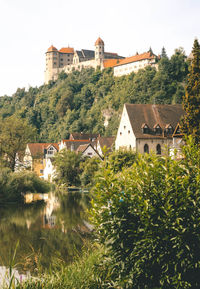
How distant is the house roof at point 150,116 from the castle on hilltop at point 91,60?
244 feet

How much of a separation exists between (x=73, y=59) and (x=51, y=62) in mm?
10603

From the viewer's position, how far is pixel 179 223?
8562 mm

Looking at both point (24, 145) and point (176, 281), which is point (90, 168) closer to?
point (24, 145)

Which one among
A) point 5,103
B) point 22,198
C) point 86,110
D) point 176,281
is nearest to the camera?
point 176,281

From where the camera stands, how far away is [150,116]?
47.5 meters

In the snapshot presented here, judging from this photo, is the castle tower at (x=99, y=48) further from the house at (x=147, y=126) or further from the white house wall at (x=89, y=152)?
the house at (x=147, y=126)

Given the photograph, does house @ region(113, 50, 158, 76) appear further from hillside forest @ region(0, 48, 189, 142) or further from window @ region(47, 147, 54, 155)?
window @ region(47, 147, 54, 155)

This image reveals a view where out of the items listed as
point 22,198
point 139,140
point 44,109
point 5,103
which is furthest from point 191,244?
point 5,103

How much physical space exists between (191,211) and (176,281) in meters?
1.60

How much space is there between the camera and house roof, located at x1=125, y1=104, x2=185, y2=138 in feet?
152

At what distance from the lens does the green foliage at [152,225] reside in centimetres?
849


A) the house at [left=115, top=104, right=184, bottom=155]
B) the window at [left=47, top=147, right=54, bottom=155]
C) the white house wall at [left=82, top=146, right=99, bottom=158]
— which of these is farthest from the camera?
the window at [left=47, top=147, right=54, bottom=155]

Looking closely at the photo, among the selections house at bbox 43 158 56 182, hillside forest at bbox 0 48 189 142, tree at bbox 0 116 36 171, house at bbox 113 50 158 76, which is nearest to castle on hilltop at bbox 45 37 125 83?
hillside forest at bbox 0 48 189 142

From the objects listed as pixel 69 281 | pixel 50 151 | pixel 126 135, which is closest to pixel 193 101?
pixel 69 281
